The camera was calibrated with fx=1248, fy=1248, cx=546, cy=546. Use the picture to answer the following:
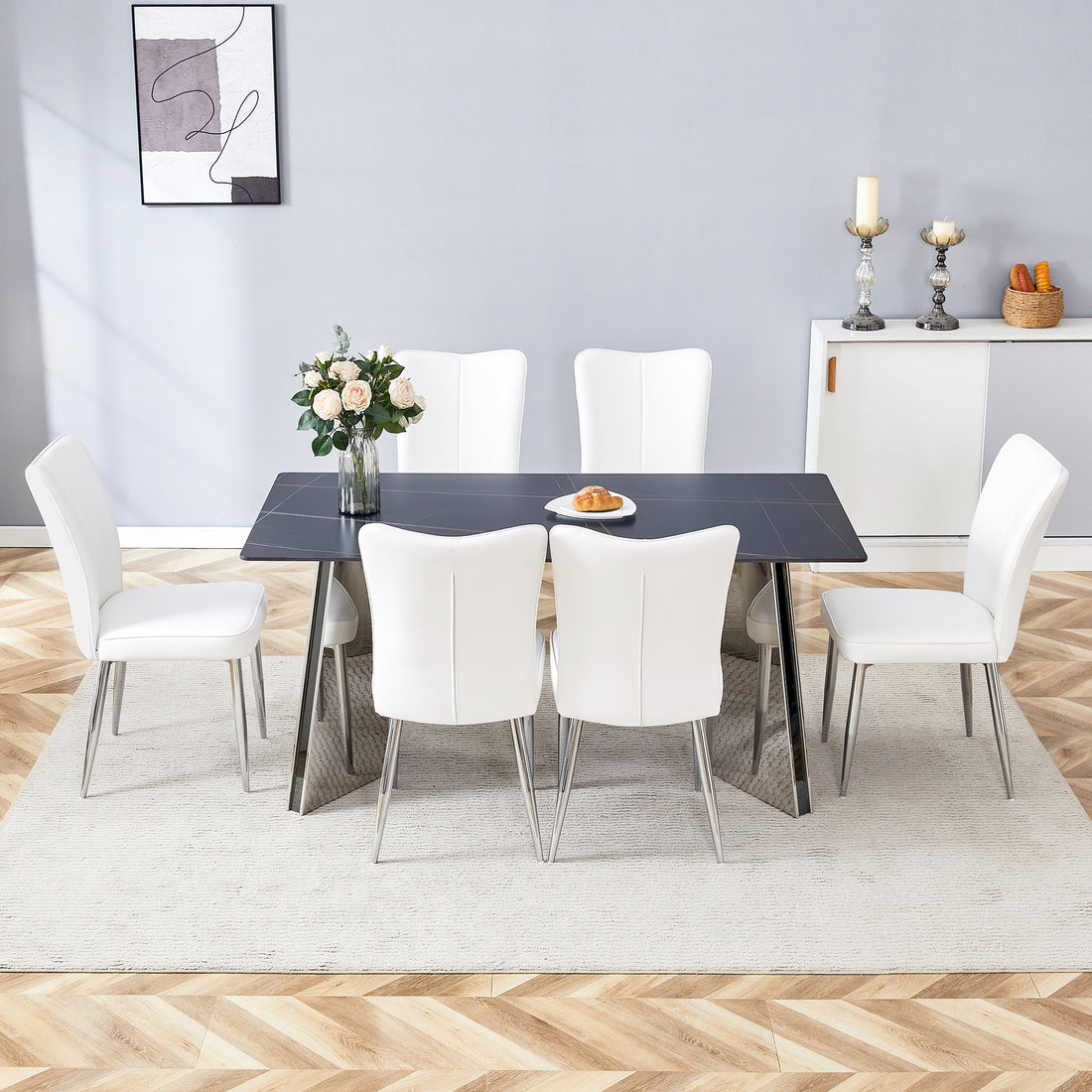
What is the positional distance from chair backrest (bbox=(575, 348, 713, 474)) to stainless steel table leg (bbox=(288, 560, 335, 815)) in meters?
1.39

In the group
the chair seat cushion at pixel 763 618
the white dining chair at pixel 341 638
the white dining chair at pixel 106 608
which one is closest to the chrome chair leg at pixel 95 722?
the white dining chair at pixel 106 608

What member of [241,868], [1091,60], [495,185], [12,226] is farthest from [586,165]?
[241,868]

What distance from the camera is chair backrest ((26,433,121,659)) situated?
3.06 meters

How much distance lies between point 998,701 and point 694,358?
158 cm

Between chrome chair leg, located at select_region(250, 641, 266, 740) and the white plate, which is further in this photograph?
chrome chair leg, located at select_region(250, 641, 266, 740)

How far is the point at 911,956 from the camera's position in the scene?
2613mm

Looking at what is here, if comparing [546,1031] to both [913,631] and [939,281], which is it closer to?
[913,631]

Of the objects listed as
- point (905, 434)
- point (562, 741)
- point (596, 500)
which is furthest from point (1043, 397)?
point (562, 741)

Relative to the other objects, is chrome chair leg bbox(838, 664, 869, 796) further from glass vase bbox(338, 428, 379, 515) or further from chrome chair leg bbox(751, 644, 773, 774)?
glass vase bbox(338, 428, 379, 515)

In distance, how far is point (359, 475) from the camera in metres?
3.25

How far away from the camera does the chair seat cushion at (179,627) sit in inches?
124

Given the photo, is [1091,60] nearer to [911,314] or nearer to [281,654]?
[911,314]

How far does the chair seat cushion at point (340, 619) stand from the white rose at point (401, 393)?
494 millimetres

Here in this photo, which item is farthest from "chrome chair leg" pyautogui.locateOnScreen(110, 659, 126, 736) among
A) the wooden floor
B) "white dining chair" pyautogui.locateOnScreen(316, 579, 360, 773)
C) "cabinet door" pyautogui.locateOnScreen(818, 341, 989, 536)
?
"cabinet door" pyautogui.locateOnScreen(818, 341, 989, 536)
